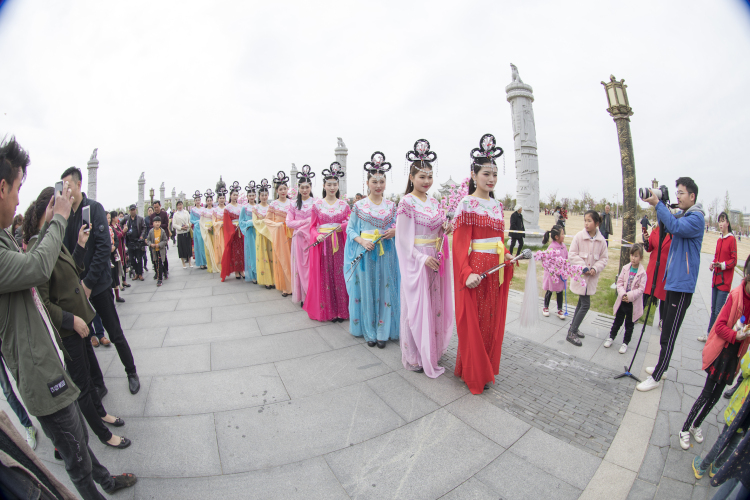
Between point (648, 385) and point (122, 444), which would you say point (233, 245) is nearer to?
point (122, 444)

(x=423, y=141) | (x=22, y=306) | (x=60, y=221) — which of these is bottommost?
(x=22, y=306)

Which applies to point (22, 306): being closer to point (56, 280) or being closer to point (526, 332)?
point (56, 280)

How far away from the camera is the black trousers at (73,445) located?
1704mm

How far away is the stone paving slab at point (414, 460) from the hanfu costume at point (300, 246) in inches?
133

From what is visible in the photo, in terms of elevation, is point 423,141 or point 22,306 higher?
point 423,141

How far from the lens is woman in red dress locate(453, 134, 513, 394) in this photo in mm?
2998

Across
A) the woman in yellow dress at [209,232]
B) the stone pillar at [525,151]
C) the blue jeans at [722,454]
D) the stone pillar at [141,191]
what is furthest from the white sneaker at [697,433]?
the stone pillar at [141,191]

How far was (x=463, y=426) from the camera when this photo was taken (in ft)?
→ 8.55

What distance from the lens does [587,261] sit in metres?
4.38

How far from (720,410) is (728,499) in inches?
70.7

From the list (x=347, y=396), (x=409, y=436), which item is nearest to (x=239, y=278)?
(x=347, y=396)

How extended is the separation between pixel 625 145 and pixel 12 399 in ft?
25.7

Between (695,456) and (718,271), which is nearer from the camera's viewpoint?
(695,456)

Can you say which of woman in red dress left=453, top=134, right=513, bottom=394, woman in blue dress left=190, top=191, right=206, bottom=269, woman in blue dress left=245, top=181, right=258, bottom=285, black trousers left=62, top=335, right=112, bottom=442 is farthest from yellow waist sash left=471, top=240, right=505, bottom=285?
woman in blue dress left=190, top=191, right=206, bottom=269
